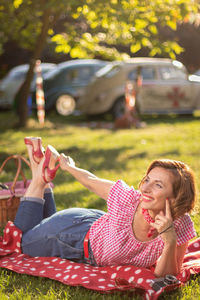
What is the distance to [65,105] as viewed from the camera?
611 inches

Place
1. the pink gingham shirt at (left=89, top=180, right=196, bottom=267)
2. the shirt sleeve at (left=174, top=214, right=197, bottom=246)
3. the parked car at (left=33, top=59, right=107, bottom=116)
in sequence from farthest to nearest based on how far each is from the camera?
the parked car at (left=33, top=59, right=107, bottom=116)
the pink gingham shirt at (left=89, top=180, right=196, bottom=267)
the shirt sleeve at (left=174, top=214, right=197, bottom=246)

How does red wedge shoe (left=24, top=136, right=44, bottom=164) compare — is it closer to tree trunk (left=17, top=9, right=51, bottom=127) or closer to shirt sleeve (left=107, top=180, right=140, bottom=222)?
shirt sleeve (left=107, top=180, right=140, bottom=222)

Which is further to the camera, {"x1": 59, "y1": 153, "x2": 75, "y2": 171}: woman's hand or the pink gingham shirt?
{"x1": 59, "y1": 153, "x2": 75, "y2": 171}: woman's hand

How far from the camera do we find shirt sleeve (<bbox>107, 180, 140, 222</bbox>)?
324 centimetres

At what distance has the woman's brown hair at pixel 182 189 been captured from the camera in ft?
9.75

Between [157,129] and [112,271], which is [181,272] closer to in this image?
[112,271]

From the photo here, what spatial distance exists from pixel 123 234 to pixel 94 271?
40 centimetres

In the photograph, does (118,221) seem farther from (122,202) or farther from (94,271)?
→ (94,271)

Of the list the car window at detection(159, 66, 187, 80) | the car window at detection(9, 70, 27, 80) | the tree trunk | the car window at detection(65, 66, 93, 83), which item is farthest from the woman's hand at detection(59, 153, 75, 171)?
the car window at detection(9, 70, 27, 80)

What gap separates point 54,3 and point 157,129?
497 cm

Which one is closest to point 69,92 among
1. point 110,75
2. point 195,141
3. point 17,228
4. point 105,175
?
point 110,75

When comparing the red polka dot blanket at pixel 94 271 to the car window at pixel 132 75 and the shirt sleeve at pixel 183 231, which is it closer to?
the shirt sleeve at pixel 183 231

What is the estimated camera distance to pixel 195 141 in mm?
10070

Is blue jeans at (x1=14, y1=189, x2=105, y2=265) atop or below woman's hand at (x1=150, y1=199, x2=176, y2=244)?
below
